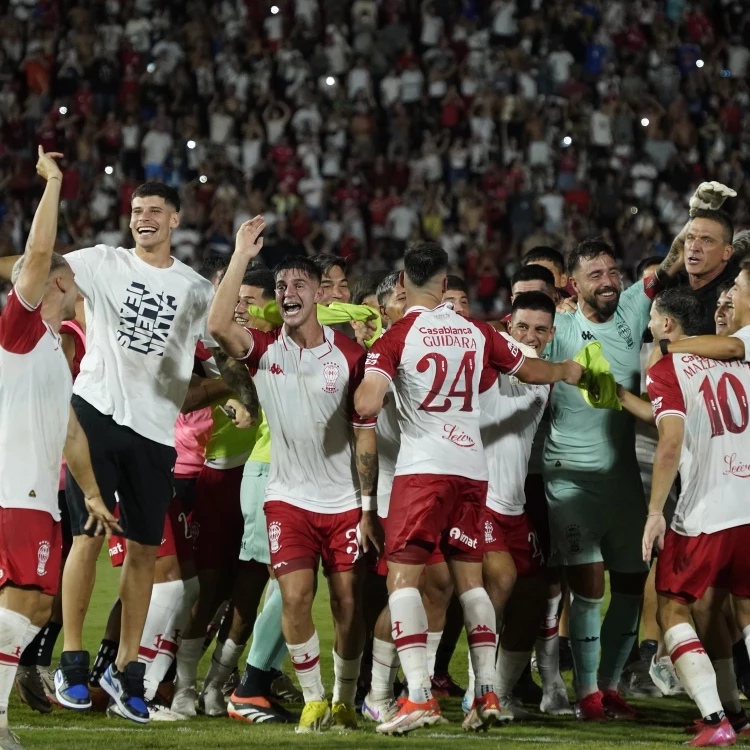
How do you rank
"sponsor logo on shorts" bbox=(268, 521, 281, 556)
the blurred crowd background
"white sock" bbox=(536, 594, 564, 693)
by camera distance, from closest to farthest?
1. "sponsor logo on shorts" bbox=(268, 521, 281, 556)
2. "white sock" bbox=(536, 594, 564, 693)
3. the blurred crowd background

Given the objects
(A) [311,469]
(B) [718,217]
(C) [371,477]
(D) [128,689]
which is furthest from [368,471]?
(B) [718,217]

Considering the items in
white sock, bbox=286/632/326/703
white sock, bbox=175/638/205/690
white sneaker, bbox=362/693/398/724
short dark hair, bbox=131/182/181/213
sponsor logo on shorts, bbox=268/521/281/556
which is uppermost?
short dark hair, bbox=131/182/181/213

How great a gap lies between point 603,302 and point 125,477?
3028mm

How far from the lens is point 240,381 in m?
7.36

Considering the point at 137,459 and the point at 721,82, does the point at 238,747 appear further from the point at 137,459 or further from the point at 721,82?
the point at 721,82

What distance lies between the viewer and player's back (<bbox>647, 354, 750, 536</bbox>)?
22.5 ft

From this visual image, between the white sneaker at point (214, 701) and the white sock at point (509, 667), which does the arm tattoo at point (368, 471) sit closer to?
the white sock at point (509, 667)

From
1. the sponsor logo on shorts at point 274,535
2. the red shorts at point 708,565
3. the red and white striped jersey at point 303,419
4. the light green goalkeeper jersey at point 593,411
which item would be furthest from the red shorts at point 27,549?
the light green goalkeeper jersey at point 593,411

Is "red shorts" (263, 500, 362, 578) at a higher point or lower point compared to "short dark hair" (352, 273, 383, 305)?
lower

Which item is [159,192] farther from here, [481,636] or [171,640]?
→ [481,636]

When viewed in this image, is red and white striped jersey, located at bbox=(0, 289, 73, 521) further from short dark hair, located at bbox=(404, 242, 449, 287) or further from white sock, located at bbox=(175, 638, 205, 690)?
short dark hair, located at bbox=(404, 242, 449, 287)

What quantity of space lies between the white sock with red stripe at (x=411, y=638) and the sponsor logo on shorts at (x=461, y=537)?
16.1 inches

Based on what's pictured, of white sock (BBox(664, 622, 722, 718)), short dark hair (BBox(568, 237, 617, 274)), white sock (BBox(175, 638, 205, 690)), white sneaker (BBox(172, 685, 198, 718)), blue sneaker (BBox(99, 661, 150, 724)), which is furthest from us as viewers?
A: short dark hair (BBox(568, 237, 617, 274))

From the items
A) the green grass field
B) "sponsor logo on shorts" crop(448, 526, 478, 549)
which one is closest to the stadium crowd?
"sponsor logo on shorts" crop(448, 526, 478, 549)
